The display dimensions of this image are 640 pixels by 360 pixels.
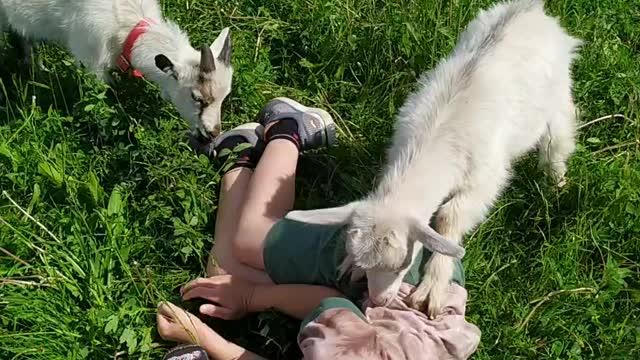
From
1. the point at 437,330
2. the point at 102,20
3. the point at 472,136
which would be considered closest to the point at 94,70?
the point at 102,20

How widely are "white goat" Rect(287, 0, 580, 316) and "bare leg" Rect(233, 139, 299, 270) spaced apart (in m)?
0.52

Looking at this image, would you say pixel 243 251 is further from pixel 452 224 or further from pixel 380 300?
pixel 452 224

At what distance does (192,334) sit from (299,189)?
107 centimetres

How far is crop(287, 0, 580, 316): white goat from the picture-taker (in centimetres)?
305

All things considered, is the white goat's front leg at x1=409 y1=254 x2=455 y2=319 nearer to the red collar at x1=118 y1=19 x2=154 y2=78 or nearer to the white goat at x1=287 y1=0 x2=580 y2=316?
the white goat at x1=287 y1=0 x2=580 y2=316

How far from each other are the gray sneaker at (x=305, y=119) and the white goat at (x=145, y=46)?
0.86 feet

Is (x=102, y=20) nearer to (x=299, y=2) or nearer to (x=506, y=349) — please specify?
(x=299, y=2)

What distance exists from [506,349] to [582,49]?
194cm

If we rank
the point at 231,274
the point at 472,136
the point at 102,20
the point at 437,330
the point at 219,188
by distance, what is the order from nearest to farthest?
the point at 437,330
the point at 472,136
the point at 231,274
the point at 219,188
the point at 102,20

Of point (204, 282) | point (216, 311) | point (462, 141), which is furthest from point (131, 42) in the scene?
point (462, 141)

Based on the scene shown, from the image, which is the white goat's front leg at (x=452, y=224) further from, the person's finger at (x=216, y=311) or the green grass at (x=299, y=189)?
the person's finger at (x=216, y=311)

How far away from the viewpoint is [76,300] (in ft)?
11.2

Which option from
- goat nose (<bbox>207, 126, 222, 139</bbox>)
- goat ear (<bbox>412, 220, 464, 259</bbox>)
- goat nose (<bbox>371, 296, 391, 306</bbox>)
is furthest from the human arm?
goat nose (<bbox>207, 126, 222, 139</bbox>)

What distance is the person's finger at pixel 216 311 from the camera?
11.4 feet
